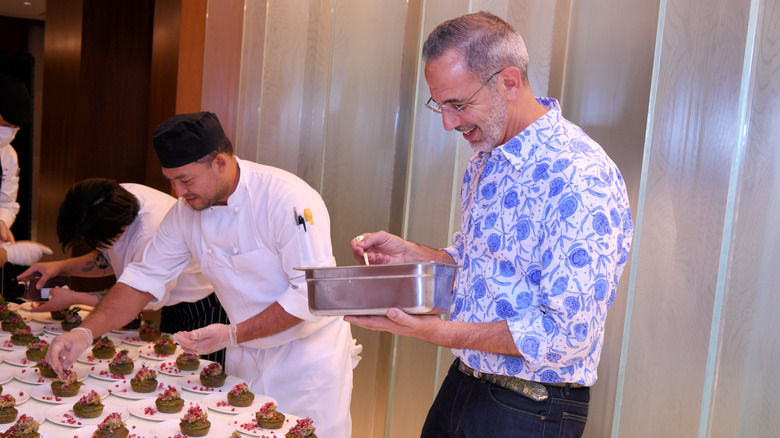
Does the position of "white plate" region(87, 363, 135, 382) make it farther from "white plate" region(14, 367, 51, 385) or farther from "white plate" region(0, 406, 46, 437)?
"white plate" region(0, 406, 46, 437)

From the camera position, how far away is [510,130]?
158cm

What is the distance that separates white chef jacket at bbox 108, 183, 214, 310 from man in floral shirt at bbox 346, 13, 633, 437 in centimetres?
156

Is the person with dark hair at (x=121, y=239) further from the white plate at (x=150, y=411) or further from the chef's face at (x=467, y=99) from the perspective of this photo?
the chef's face at (x=467, y=99)

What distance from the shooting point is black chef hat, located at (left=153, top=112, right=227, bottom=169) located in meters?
2.31

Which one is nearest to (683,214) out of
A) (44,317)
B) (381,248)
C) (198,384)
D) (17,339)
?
(381,248)

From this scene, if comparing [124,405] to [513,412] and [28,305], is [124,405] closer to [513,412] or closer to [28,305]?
[513,412]

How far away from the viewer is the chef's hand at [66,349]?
218 cm

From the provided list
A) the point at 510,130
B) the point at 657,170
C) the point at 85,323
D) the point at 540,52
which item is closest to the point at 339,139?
the point at 540,52

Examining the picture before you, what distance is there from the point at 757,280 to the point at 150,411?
A: 66.5 inches

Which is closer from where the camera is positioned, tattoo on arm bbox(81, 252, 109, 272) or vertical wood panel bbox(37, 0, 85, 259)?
tattoo on arm bbox(81, 252, 109, 272)

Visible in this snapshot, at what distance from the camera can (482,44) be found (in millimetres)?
1505

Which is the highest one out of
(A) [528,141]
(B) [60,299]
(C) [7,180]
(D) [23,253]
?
(A) [528,141]

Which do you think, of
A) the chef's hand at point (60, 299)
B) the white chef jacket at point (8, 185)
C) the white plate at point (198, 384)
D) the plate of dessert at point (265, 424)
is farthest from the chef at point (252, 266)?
the white chef jacket at point (8, 185)

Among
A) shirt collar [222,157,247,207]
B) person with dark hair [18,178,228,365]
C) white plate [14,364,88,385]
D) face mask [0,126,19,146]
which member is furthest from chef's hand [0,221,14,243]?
shirt collar [222,157,247,207]
